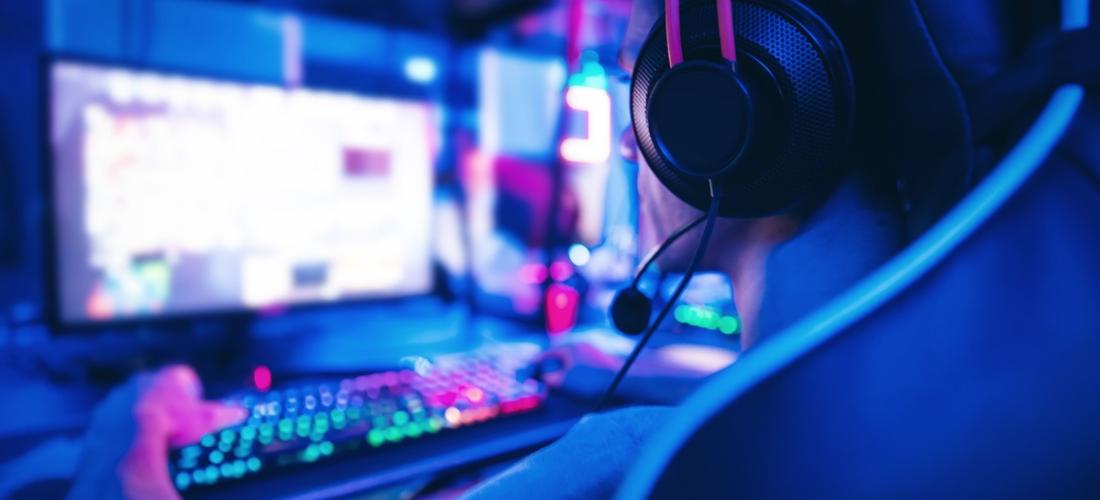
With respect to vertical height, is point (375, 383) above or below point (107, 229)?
below

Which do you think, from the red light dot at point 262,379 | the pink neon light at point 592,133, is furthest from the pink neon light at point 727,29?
the pink neon light at point 592,133

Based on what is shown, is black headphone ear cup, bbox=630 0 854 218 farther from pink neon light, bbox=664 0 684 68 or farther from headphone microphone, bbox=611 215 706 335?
headphone microphone, bbox=611 215 706 335

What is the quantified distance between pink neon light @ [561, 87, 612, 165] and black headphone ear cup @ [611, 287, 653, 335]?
0.89 m

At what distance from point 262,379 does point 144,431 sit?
0.94ft

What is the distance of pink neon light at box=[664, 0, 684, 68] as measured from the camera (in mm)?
365

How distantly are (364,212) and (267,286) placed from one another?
0.18 m

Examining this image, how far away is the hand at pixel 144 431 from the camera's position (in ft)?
1.59

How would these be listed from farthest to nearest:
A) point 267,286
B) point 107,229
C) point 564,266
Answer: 1. point 564,266
2. point 267,286
3. point 107,229

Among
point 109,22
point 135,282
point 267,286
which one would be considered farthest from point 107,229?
point 109,22

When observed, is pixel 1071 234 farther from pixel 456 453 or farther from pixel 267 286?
pixel 267 286

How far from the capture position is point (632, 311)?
566 mm

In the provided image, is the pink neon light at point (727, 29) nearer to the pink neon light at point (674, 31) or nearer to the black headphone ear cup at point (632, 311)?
the pink neon light at point (674, 31)

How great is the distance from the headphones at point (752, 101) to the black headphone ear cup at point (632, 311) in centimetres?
19

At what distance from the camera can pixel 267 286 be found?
37.3 inches
